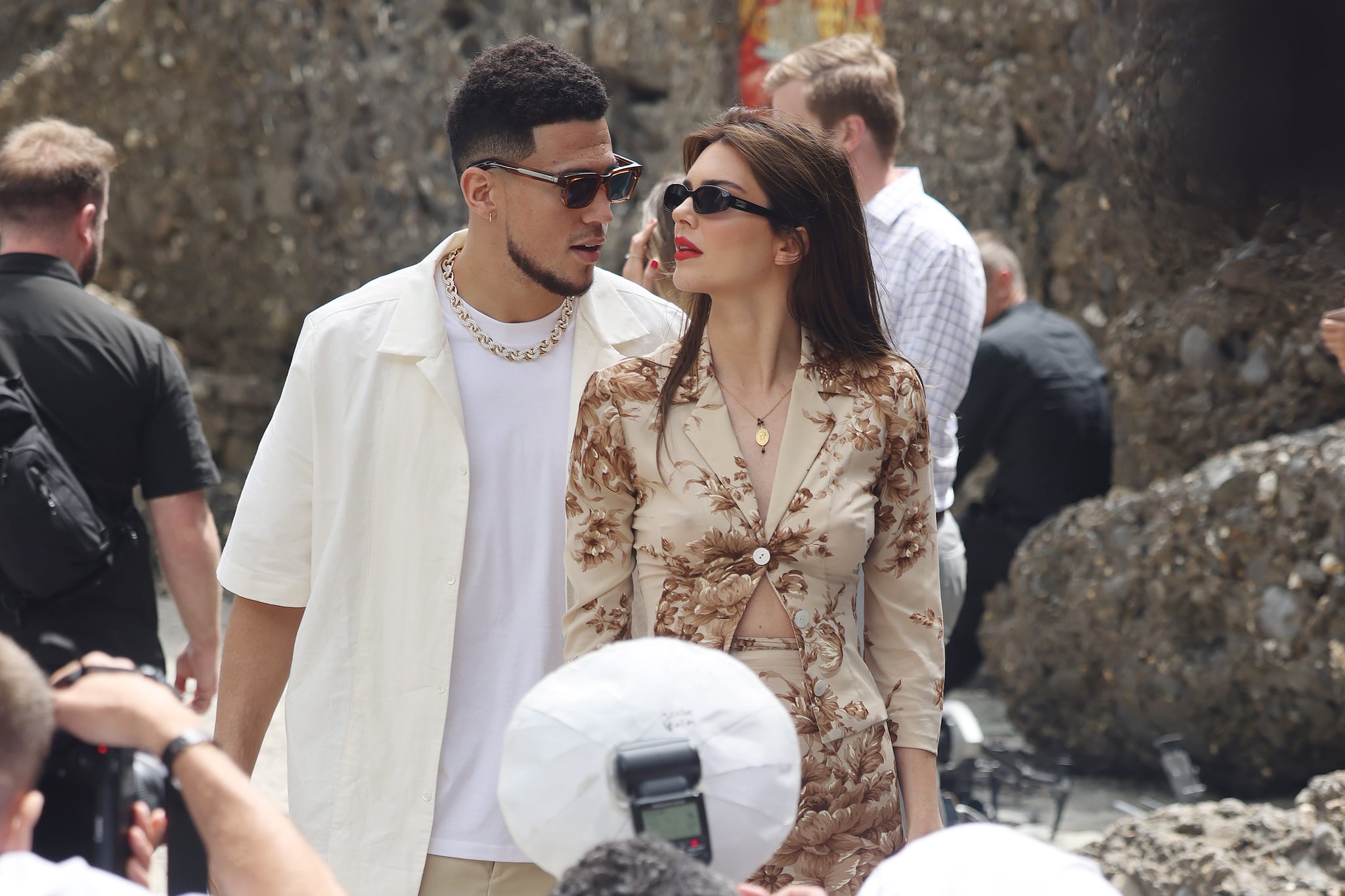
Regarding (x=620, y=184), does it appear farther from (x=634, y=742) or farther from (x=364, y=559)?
(x=634, y=742)

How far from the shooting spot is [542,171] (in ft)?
7.98

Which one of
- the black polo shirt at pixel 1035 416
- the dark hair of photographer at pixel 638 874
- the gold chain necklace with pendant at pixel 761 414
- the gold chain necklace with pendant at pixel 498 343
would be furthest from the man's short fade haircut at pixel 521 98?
the black polo shirt at pixel 1035 416

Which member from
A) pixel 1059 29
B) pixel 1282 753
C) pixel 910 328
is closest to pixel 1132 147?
pixel 910 328

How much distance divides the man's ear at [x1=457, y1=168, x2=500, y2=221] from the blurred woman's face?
38 cm

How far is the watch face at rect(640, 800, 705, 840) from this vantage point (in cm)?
126

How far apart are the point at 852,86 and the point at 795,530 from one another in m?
1.77

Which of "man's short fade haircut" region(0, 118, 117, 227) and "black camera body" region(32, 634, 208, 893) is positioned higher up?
"man's short fade haircut" region(0, 118, 117, 227)

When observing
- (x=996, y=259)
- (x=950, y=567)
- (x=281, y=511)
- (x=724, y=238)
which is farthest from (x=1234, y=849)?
(x=996, y=259)

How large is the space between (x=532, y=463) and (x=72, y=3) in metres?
10.2

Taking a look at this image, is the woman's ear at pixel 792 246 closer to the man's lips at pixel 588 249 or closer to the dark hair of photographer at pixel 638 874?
the man's lips at pixel 588 249

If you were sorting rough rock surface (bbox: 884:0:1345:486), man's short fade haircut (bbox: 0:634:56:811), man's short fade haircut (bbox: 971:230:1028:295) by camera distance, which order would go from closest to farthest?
rough rock surface (bbox: 884:0:1345:486), man's short fade haircut (bbox: 0:634:56:811), man's short fade haircut (bbox: 971:230:1028:295)

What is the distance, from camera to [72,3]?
11094mm

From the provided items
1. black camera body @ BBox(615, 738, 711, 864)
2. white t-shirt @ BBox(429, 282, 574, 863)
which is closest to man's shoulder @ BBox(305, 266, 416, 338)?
white t-shirt @ BBox(429, 282, 574, 863)

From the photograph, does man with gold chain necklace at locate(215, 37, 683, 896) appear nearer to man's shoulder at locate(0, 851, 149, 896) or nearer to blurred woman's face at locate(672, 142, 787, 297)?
blurred woman's face at locate(672, 142, 787, 297)
